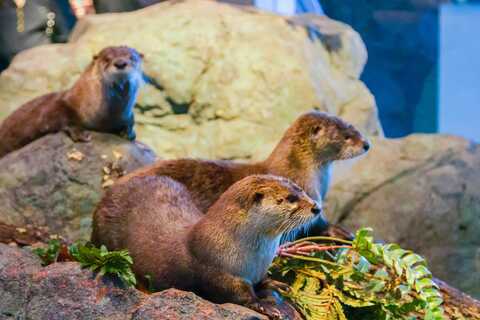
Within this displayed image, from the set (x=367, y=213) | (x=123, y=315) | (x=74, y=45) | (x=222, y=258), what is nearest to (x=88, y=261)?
(x=123, y=315)

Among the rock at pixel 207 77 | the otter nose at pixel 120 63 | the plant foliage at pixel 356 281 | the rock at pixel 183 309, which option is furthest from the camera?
the rock at pixel 207 77

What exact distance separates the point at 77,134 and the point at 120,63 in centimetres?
61

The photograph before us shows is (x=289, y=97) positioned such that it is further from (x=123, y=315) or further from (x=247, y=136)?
(x=123, y=315)

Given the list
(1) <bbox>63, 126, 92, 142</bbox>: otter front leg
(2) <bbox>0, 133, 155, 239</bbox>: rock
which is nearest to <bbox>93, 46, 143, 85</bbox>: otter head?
(1) <bbox>63, 126, 92, 142</bbox>: otter front leg

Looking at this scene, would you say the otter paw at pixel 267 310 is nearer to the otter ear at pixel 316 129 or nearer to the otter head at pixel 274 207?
the otter head at pixel 274 207

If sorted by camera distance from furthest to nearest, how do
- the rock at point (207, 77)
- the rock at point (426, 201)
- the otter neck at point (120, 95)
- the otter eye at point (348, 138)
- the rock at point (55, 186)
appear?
1. the rock at point (207, 77)
2. the rock at point (426, 201)
3. the otter neck at point (120, 95)
4. the rock at point (55, 186)
5. the otter eye at point (348, 138)

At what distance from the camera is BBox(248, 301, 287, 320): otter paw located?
10.3 ft

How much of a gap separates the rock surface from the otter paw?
9cm

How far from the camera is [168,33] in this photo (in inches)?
313

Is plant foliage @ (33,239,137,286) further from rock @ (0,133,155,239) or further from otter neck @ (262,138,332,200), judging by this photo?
rock @ (0,133,155,239)

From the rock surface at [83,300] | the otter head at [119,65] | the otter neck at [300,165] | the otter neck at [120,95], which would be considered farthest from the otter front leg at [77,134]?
the rock surface at [83,300]

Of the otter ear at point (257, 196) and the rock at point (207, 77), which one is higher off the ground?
the otter ear at point (257, 196)

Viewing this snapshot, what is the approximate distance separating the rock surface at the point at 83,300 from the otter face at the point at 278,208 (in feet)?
1.22

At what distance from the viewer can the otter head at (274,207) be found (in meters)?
3.19
